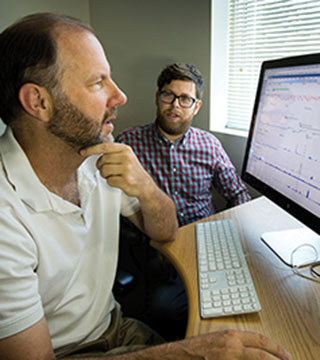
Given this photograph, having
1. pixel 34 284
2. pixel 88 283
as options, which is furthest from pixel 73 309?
pixel 34 284

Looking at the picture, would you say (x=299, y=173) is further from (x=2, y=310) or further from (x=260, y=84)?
(x=2, y=310)

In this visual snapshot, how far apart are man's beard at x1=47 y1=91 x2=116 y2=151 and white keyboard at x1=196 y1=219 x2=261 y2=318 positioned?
48 centimetres

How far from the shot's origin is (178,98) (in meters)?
1.78

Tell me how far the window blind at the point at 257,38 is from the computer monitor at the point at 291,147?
87 cm

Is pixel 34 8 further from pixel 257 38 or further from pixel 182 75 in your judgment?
pixel 257 38

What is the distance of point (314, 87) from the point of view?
2.57ft

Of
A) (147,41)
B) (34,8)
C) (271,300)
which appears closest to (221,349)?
(271,300)

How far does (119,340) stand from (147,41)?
6.45ft

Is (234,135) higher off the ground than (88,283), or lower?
higher

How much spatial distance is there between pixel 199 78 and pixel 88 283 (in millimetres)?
1372

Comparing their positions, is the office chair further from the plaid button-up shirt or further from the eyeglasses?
the eyeglasses

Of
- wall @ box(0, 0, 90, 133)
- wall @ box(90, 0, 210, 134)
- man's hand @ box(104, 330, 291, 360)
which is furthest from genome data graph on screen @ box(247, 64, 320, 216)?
wall @ box(0, 0, 90, 133)

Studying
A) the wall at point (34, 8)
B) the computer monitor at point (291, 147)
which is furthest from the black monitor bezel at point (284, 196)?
the wall at point (34, 8)

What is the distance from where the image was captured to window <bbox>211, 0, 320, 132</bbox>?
1.63 metres
